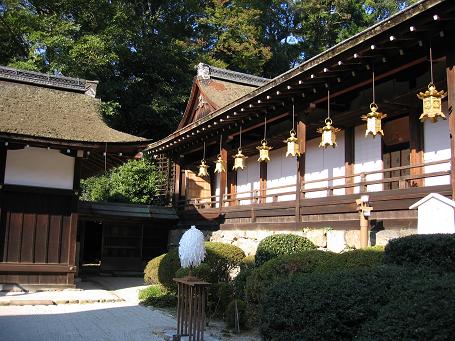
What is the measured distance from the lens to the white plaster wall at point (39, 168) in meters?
13.7

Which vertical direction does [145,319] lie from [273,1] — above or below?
below

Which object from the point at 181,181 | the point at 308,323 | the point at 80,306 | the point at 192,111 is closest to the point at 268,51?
the point at 192,111

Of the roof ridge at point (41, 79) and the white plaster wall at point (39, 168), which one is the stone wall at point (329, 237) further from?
the roof ridge at point (41, 79)

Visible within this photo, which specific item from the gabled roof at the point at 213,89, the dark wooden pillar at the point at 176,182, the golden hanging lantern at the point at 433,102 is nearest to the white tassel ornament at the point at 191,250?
the golden hanging lantern at the point at 433,102

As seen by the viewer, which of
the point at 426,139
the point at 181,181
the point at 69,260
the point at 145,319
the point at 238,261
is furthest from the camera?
the point at 181,181

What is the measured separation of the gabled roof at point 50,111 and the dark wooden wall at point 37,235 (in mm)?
1780

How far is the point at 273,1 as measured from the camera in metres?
39.0

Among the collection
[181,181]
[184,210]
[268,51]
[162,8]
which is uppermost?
[162,8]

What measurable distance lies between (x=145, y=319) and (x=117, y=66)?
24.0 metres

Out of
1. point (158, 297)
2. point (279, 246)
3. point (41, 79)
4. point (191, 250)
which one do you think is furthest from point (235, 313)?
point (41, 79)

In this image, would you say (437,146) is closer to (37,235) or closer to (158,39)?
(37,235)

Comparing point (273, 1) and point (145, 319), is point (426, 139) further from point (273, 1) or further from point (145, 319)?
point (273, 1)

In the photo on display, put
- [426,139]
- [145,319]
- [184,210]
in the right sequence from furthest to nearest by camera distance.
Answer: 1. [184,210]
2. [426,139]
3. [145,319]

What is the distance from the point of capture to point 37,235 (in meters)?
13.8
